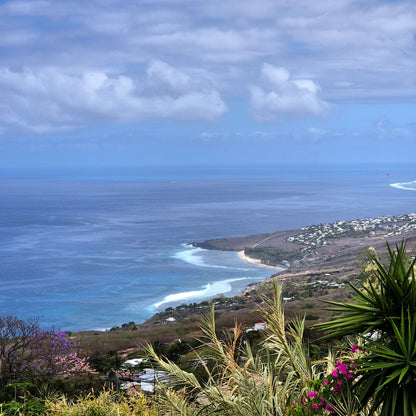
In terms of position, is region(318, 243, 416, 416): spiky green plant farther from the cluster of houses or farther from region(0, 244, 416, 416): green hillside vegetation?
the cluster of houses

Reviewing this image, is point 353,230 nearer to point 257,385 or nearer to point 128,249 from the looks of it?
point 128,249

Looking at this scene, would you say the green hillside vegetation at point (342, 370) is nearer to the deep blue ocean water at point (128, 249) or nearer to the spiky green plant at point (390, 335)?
the spiky green plant at point (390, 335)

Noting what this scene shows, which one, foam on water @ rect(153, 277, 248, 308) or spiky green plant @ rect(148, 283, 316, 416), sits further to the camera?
foam on water @ rect(153, 277, 248, 308)

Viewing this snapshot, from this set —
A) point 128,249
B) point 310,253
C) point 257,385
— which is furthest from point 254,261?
point 257,385

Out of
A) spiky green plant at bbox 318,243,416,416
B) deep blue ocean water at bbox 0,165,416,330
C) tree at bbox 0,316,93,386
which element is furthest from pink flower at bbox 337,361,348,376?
deep blue ocean water at bbox 0,165,416,330

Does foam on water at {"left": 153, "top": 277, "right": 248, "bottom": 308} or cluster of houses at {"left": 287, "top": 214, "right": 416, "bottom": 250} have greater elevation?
cluster of houses at {"left": 287, "top": 214, "right": 416, "bottom": 250}

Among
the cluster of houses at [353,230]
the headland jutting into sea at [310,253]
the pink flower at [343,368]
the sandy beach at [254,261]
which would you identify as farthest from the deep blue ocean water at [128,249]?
the pink flower at [343,368]
